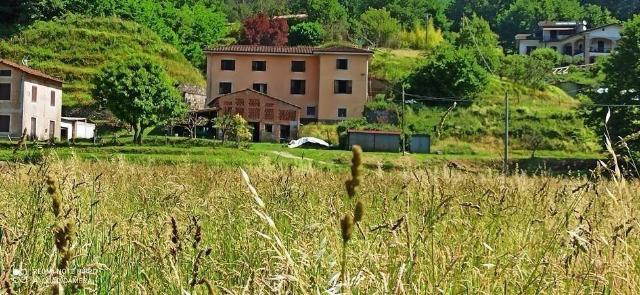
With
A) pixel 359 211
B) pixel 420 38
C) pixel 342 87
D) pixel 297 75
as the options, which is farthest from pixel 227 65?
pixel 359 211

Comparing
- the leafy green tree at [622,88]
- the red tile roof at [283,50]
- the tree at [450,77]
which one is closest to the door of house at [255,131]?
the red tile roof at [283,50]

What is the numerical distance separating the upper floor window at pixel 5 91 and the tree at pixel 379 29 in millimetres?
40090

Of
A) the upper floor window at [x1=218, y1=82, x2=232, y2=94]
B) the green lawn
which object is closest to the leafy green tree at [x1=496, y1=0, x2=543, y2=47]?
the upper floor window at [x1=218, y1=82, x2=232, y2=94]

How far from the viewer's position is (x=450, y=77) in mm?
54500

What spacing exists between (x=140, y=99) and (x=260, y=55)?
13953 millimetres

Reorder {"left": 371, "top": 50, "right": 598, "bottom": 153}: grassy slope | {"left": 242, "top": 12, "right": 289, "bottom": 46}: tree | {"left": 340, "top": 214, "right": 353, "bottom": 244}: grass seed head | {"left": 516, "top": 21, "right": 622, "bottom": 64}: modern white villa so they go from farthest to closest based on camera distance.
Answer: {"left": 516, "top": 21, "right": 622, "bottom": 64}: modern white villa, {"left": 242, "top": 12, "right": 289, "bottom": 46}: tree, {"left": 371, "top": 50, "right": 598, "bottom": 153}: grassy slope, {"left": 340, "top": 214, "right": 353, "bottom": 244}: grass seed head

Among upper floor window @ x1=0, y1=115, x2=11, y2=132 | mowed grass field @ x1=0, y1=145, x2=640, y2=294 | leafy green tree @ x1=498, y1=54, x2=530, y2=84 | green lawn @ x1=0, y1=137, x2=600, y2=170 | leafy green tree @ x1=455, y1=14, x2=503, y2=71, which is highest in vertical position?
leafy green tree @ x1=455, y1=14, x2=503, y2=71

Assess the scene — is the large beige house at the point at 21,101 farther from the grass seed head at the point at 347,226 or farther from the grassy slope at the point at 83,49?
the grass seed head at the point at 347,226

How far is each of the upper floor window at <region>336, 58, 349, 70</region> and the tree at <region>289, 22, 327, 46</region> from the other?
25589mm

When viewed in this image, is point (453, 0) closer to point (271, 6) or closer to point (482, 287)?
point (271, 6)

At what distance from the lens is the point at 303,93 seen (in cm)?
5744

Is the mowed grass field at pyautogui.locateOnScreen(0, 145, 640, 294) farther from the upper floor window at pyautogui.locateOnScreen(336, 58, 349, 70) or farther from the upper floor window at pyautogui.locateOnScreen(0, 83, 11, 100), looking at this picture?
the upper floor window at pyautogui.locateOnScreen(336, 58, 349, 70)

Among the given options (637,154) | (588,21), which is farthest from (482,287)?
(588,21)

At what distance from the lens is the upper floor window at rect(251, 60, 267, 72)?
57531 millimetres
